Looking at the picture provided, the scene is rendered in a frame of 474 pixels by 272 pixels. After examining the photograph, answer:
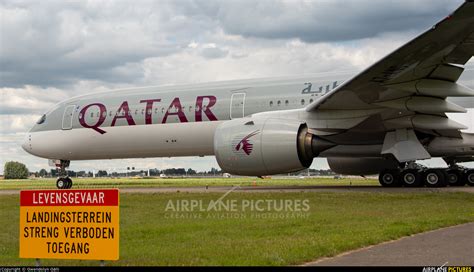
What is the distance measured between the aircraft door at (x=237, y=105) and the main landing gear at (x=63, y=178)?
8.57 metres

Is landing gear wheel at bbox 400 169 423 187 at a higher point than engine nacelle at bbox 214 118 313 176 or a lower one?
lower

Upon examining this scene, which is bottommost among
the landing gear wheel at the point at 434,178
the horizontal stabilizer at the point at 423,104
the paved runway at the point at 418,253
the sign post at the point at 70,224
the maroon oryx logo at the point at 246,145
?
the paved runway at the point at 418,253

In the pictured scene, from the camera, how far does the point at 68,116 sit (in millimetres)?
26469

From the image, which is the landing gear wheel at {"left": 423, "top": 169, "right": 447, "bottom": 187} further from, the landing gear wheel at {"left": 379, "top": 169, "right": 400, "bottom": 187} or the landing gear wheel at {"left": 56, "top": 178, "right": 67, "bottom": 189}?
the landing gear wheel at {"left": 56, "top": 178, "right": 67, "bottom": 189}

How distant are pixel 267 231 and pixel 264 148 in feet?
23.1

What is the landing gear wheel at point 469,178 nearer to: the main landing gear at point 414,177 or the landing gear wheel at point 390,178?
the main landing gear at point 414,177

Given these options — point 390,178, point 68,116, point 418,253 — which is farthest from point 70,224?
point 68,116

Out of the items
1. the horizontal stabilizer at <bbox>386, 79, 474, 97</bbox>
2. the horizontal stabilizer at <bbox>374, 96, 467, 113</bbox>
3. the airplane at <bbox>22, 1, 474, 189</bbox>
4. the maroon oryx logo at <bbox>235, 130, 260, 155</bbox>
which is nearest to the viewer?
the airplane at <bbox>22, 1, 474, 189</bbox>

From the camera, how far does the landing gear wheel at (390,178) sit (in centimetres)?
2198

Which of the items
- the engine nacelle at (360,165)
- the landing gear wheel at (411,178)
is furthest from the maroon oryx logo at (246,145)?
the engine nacelle at (360,165)

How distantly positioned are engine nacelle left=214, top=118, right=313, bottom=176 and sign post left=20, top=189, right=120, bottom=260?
1015cm

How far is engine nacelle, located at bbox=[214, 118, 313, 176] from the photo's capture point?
16.7m

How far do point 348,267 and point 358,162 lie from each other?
57.8ft

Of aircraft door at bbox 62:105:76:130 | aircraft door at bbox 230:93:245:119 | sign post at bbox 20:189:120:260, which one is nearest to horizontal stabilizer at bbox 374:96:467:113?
aircraft door at bbox 230:93:245:119
